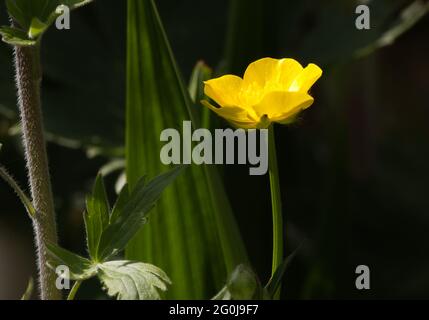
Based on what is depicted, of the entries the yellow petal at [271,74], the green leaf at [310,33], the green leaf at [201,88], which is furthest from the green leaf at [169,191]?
the green leaf at [310,33]

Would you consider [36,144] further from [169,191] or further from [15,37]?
[169,191]

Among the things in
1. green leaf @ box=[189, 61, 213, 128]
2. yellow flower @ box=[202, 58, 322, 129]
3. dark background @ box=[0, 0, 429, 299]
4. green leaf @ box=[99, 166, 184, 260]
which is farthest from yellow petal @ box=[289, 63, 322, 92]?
dark background @ box=[0, 0, 429, 299]

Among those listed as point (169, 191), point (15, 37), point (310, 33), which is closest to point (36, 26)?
point (15, 37)

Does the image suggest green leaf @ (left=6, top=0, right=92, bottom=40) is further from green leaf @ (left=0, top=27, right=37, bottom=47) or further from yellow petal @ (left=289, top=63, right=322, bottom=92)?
yellow petal @ (left=289, top=63, right=322, bottom=92)

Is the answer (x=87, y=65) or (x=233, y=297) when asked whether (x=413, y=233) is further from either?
(x=233, y=297)

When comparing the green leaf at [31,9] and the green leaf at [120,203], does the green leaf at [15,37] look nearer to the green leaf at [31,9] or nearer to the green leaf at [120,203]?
the green leaf at [31,9]
